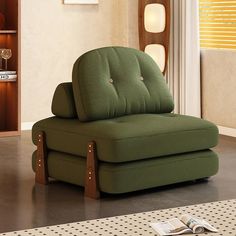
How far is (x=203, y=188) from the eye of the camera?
15.8 ft

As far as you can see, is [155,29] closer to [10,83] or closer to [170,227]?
[10,83]

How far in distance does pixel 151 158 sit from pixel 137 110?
528 mm

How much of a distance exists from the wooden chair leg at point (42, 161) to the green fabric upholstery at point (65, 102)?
20cm

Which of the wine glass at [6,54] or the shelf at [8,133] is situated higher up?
the wine glass at [6,54]

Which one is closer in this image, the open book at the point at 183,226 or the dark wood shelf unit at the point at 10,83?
the open book at the point at 183,226

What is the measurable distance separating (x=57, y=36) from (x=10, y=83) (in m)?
0.78

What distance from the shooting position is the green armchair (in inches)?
176

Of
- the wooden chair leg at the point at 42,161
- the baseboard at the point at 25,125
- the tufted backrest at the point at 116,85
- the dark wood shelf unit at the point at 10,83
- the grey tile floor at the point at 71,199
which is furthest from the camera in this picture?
the baseboard at the point at 25,125

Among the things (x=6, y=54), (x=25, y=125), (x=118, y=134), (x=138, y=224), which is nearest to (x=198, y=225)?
(x=138, y=224)

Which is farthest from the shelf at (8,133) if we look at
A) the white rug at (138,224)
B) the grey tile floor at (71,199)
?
the white rug at (138,224)

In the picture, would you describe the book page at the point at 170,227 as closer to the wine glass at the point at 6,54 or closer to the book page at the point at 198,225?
the book page at the point at 198,225

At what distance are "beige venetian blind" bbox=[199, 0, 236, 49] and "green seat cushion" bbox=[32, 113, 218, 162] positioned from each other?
2.39 metres

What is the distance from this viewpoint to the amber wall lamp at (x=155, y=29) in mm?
7258

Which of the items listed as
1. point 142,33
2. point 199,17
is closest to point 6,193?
point 142,33
